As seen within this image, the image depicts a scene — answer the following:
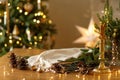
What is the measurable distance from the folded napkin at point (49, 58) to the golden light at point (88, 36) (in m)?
1.87

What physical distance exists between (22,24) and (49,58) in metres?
1.73

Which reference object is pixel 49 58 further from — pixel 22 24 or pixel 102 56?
pixel 22 24

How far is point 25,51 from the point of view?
212cm

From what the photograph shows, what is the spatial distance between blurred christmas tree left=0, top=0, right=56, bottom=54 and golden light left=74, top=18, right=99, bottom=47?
0.69 meters

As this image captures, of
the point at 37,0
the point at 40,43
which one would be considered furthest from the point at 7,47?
the point at 37,0

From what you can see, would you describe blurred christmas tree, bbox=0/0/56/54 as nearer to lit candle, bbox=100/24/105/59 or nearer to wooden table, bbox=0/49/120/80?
wooden table, bbox=0/49/120/80

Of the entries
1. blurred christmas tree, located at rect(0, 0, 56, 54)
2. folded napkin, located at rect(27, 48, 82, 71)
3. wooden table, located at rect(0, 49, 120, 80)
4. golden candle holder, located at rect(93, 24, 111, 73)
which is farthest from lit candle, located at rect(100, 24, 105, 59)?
blurred christmas tree, located at rect(0, 0, 56, 54)

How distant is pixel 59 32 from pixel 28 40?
41.2 inches

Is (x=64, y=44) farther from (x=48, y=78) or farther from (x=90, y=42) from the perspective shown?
(x=48, y=78)

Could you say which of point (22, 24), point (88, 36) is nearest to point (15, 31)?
point (22, 24)

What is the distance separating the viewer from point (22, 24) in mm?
3420

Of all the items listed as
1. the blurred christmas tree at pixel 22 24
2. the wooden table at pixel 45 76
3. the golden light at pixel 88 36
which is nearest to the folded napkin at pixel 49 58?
the wooden table at pixel 45 76

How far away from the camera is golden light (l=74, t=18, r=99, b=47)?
12.6ft

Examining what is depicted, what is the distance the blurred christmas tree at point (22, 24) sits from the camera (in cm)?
331
